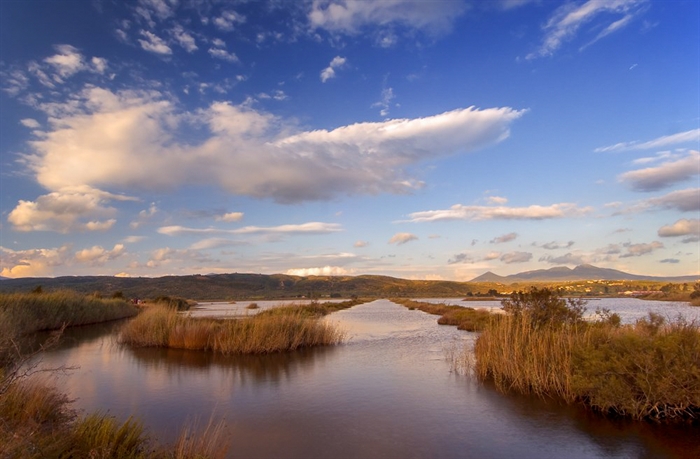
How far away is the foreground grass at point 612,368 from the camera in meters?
9.02

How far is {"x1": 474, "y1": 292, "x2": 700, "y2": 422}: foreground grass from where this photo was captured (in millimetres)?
9016

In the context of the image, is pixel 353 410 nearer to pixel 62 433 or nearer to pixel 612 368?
pixel 612 368

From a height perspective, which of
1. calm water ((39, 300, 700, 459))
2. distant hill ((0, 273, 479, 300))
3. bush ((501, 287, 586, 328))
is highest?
distant hill ((0, 273, 479, 300))

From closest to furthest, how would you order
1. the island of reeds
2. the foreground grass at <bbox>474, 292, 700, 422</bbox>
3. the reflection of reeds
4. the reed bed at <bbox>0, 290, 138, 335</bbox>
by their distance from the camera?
1. the island of reeds
2. the foreground grass at <bbox>474, 292, 700, 422</bbox>
3. the reflection of reeds
4. the reed bed at <bbox>0, 290, 138, 335</bbox>

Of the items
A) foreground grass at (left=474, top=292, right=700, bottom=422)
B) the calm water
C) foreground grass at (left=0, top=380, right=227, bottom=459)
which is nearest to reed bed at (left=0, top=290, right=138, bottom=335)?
the calm water

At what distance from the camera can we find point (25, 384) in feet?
27.9

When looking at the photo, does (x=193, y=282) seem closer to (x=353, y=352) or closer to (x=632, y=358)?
(x=353, y=352)

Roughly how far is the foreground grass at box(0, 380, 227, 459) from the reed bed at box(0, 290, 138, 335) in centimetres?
1177

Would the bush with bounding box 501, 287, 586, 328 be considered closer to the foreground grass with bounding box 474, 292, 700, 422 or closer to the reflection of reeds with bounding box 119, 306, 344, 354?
the foreground grass with bounding box 474, 292, 700, 422

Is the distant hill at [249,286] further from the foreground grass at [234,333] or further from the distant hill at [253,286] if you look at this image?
the foreground grass at [234,333]

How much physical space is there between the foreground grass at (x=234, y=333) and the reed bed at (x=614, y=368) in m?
9.72

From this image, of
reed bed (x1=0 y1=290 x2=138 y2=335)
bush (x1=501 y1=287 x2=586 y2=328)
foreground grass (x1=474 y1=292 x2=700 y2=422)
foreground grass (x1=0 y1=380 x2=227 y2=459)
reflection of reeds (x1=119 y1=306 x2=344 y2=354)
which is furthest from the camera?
reed bed (x1=0 y1=290 x2=138 y2=335)

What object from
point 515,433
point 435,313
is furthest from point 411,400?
point 435,313

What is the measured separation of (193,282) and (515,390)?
379ft
